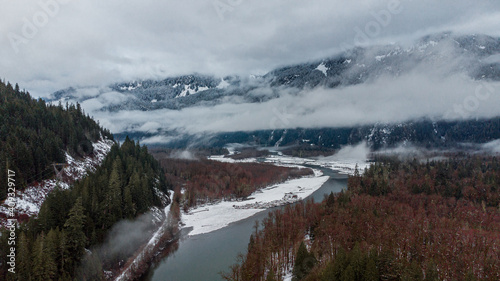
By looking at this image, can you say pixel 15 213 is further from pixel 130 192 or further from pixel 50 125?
pixel 50 125

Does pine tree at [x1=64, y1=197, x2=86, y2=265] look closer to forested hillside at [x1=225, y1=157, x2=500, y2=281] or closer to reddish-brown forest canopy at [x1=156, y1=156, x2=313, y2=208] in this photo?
forested hillside at [x1=225, y1=157, x2=500, y2=281]

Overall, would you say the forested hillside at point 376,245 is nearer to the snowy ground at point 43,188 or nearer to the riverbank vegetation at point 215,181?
the snowy ground at point 43,188

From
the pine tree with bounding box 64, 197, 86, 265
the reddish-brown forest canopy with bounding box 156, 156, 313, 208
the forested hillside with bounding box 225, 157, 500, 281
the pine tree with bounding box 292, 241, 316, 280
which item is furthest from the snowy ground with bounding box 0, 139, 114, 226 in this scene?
the pine tree with bounding box 292, 241, 316, 280

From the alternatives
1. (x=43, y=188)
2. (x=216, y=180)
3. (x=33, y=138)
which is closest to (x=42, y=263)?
(x=43, y=188)

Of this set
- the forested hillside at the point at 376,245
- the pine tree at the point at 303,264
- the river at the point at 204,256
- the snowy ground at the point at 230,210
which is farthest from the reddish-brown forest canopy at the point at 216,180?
the pine tree at the point at 303,264

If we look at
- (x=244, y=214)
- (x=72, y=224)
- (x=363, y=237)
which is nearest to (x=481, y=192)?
(x=363, y=237)
